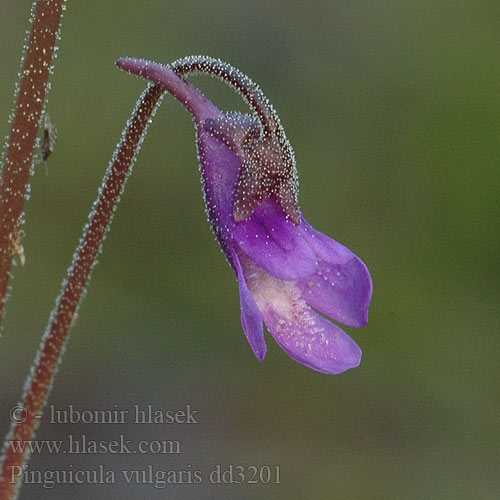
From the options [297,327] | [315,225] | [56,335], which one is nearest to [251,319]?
[297,327]

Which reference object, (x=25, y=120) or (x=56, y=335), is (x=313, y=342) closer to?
(x=56, y=335)

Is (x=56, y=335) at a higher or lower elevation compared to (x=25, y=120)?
lower

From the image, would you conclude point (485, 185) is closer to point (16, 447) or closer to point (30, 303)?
point (30, 303)

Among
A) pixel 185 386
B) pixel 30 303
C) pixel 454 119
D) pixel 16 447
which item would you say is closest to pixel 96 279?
pixel 30 303

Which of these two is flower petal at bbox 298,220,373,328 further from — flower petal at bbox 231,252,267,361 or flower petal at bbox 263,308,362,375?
flower petal at bbox 231,252,267,361

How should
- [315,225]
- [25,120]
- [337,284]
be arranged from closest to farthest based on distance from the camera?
[25,120] → [337,284] → [315,225]

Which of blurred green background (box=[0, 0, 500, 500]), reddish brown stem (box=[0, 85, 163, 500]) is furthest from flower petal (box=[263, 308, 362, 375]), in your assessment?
blurred green background (box=[0, 0, 500, 500])
